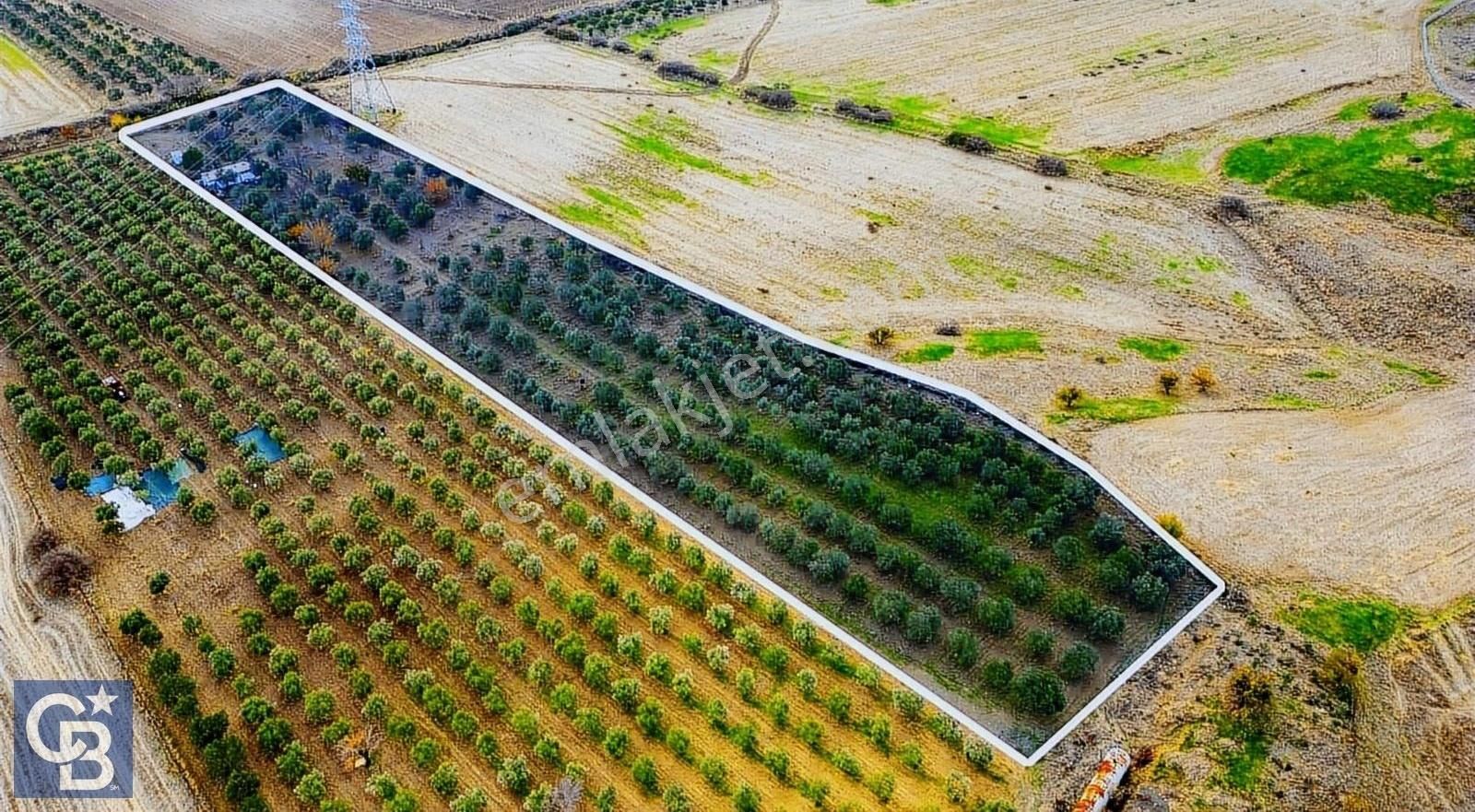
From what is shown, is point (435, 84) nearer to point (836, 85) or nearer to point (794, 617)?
point (836, 85)

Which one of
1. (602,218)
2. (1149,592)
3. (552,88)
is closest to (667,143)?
(602,218)

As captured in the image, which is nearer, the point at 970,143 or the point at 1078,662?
the point at 1078,662

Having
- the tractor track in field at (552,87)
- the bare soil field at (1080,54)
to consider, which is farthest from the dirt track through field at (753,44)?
the tractor track in field at (552,87)

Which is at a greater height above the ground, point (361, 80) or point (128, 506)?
point (361, 80)

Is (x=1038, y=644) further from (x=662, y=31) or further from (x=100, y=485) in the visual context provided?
(x=662, y=31)

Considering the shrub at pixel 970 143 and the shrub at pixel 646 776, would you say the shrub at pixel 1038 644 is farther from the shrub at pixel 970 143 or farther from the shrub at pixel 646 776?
the shrub at pixel 970 143

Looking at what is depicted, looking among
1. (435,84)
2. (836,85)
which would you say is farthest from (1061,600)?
(435,84)
